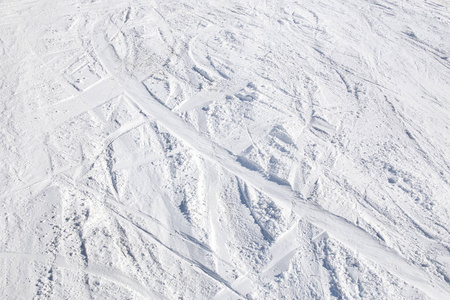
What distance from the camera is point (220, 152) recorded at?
4.28 metres

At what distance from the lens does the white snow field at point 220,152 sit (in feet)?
11.0

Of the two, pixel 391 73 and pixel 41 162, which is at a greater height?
pixel 391 73

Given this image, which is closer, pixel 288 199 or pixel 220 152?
pixel 288 199

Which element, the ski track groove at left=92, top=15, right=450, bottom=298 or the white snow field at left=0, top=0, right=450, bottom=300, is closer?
the white snow field at left=0, top=0, right=450, bottom=300

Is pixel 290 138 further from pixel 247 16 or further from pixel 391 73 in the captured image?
pixel 247 16

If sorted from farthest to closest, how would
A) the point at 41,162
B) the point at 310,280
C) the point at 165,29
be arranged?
the point at 165,29 < the point at 41,162 < the point at 310,280

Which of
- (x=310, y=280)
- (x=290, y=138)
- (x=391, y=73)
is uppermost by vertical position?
(x=391, y=73)

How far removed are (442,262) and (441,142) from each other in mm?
1646

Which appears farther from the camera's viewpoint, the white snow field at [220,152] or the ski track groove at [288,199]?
the ski track groove at [288,199]

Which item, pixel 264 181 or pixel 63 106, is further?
pixel 63 106

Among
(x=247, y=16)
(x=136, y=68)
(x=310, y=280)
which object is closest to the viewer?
(x=310, y=280)

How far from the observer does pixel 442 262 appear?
3.54m

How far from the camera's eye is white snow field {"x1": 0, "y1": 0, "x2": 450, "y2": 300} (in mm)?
3363

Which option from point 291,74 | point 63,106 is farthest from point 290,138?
point 63,106
